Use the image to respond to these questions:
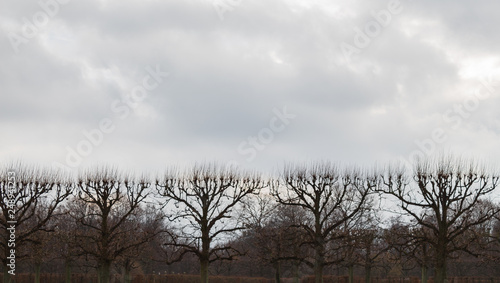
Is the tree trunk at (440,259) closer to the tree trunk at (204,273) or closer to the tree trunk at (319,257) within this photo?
the tree trunk at (319,257)

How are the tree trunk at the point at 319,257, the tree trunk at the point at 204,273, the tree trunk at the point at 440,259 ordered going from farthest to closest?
the tree trunk at the point at 204,273, the tree trunk at the point at 319,257, the tree trunk at the point at 440,259

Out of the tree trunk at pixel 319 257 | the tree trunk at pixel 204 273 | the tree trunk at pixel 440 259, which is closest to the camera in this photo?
the tree trunk at pixel 440 259

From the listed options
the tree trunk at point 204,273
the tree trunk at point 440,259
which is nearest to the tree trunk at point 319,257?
the tree trunk at point 440,259

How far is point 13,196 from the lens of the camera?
108 ft

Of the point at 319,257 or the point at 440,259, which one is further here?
the point at 319,257

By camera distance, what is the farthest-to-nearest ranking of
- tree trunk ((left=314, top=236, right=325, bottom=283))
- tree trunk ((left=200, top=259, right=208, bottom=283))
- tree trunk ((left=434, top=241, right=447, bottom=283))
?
tree trunk ((left=200, top=259, right=208, bottom=283))
tree trunk ((left=314, top=236, right=325, bottom=283))
tree trunk ((left=434, top=241, right=447, bottom=283))

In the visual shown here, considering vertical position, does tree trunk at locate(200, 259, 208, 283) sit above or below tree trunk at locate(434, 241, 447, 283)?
below

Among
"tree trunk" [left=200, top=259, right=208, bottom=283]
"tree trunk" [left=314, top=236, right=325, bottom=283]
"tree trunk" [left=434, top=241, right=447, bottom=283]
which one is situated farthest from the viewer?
"tree trunk" [left=200, top=259, right=208, bottom=283]

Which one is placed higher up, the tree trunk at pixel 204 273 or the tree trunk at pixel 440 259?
the tree trunk at pixel 440 259

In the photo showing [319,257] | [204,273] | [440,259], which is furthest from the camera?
A: [204,273]

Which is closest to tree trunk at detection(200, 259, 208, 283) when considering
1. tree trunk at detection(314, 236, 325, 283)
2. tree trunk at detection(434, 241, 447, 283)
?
tree trunk at detection(314, 236, 325, 283)

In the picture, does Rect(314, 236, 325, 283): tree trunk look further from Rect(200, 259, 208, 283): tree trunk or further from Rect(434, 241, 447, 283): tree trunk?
Rect(200, 259, 208, 283): tree trunk

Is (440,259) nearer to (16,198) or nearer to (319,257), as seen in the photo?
(319,257)

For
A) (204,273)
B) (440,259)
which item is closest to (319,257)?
(440,259)
